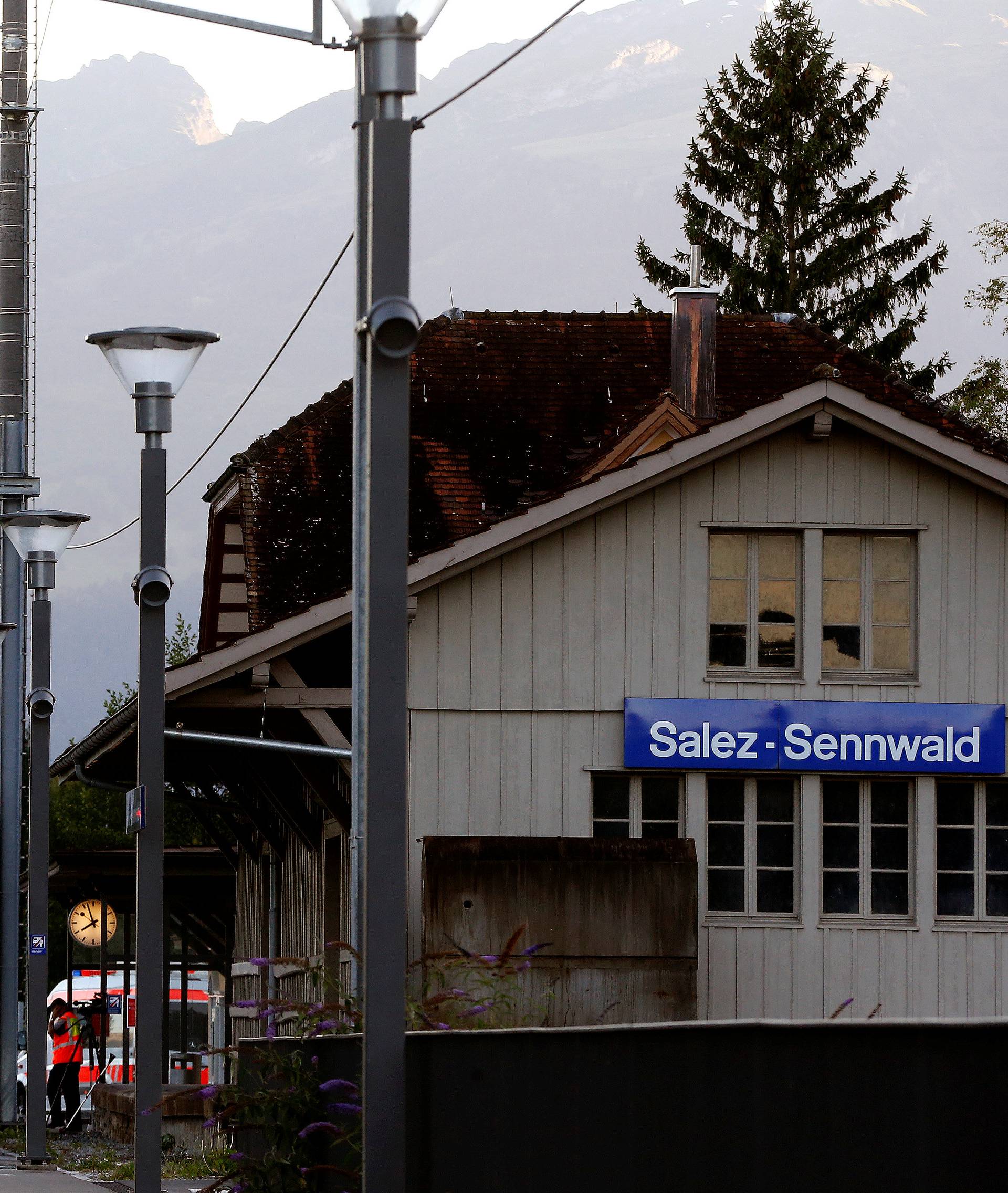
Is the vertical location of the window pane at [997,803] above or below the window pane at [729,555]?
below

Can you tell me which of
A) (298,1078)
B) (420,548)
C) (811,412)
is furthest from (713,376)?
(298,1078)

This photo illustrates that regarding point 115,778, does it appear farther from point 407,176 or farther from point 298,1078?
point 407,176

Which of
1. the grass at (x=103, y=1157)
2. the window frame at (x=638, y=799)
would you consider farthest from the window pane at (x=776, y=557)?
the grass at (x=103, y=1157)

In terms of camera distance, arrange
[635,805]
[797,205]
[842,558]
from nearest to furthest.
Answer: [635,805] → [842,558] → [797,205]

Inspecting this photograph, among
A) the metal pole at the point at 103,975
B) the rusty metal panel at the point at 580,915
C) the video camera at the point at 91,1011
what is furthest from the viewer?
the video camera at the point at 91,1011

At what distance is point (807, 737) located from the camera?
18.1 metres

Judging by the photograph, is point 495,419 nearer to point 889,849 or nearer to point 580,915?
point 889,849

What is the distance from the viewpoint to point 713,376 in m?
24.5

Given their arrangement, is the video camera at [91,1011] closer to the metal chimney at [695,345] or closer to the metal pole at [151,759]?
the metal chimney at [695,345]

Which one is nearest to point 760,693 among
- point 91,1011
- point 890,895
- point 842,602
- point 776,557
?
point 842,602

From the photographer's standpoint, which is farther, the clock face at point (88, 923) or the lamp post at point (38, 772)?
the clock face at point (88, 923)

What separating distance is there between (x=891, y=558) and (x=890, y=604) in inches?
15.4

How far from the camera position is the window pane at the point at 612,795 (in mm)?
18234

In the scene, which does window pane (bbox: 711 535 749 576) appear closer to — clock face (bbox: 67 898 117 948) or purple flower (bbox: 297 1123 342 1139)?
purple flower (bbox: 297 1123 342 1139)
